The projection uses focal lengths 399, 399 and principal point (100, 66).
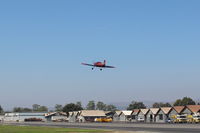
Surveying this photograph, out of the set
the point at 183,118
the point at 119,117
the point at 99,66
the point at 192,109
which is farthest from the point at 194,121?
the point at 119,117

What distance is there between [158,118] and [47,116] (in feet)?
257

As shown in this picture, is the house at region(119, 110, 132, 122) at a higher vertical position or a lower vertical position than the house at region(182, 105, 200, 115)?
lower

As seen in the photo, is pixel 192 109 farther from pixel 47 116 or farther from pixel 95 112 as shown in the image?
pixel 47 116

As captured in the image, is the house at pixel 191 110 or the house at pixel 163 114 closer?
the house at pixel 191 110

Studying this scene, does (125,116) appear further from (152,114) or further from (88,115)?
(152,114)

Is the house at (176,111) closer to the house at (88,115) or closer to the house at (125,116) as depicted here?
the house at (125,116)

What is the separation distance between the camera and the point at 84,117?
172 m

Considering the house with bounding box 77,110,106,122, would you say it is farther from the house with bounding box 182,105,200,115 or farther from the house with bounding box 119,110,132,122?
the house with bounding box 182,105,200,115

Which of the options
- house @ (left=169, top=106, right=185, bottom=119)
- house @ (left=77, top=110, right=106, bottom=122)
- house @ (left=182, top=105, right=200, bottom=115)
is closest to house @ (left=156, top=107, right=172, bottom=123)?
house @ (left=169, top=106, right=185, bottom=119)

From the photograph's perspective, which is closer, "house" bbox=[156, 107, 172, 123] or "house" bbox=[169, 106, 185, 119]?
"house" bbox=[169, 106, 185, 119]

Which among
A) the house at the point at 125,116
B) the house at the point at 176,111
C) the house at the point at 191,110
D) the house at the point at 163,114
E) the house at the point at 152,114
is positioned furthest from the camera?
the house at the point at 125,116

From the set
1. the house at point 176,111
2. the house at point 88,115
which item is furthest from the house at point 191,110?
the house at point 88,115

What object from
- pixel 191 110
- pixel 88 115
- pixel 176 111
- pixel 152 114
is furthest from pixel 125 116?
pixel 191 110

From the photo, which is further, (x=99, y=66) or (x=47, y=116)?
(x=47, y=116)
